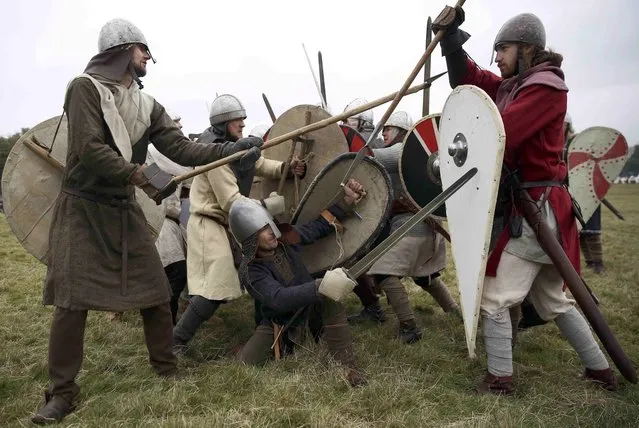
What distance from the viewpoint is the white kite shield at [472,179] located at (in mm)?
2188

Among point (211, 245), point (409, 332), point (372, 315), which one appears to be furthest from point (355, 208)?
point (372, 315)

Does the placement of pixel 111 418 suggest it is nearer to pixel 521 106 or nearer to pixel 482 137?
pixel 482 137

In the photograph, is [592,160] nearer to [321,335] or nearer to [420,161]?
[420,161]

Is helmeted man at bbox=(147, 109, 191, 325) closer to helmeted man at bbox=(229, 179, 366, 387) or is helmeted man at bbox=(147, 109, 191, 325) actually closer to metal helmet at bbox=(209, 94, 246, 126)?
metal helmet at bbox=(209, 94, 246, 126)

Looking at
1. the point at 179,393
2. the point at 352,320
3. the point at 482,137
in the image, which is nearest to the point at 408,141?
the point at 482,137

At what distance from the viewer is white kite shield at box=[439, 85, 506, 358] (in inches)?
86.1

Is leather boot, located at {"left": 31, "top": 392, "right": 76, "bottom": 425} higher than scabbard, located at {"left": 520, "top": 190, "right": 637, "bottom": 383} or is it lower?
lower

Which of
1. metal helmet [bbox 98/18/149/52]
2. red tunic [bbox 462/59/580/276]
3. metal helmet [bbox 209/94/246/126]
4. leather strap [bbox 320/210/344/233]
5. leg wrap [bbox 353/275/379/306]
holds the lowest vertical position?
leg wrap [bbox 353/275/379/306]

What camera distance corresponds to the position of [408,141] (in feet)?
11.5

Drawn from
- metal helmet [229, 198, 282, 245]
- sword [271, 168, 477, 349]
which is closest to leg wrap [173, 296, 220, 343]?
metal helmet [229, 198, 282, 245]

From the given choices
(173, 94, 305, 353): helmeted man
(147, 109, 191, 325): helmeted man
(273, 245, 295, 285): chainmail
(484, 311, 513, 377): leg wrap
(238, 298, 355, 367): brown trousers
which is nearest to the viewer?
(484, 311, 513, 377): leg wrap

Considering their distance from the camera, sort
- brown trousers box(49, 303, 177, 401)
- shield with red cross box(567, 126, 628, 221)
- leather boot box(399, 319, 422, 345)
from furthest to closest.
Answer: shield with red cross box(567, 126, 628, 221), leather boot box(399, 319, 422, 345), brown trousers box(49, 303, 177, 401)

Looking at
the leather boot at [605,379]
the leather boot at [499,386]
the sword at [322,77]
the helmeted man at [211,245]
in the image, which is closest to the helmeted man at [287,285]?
the helmeted man at [211,245]

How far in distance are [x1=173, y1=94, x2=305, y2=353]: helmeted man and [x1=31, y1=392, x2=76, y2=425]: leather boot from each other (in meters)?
0.87
